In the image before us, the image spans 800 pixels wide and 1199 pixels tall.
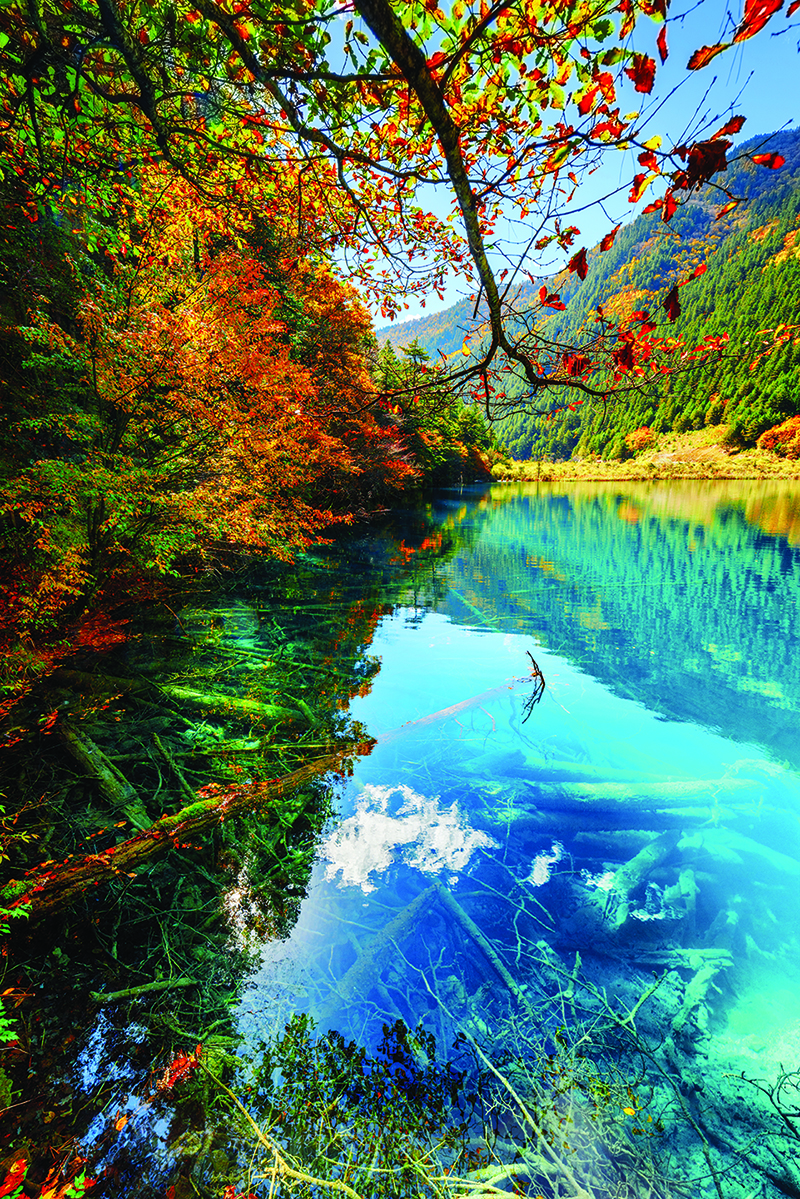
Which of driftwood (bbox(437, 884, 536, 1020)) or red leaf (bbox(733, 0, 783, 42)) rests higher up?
red leaf (bbox(733, 0, 783, 42))

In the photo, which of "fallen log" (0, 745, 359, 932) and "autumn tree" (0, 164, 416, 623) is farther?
"autumn tree" (0, 164, 416, 623)

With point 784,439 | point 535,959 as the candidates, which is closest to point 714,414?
point 784,439

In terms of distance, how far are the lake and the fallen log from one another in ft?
1.84

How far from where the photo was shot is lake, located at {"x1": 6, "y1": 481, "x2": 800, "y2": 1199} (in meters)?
2.02

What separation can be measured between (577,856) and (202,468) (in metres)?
6.26

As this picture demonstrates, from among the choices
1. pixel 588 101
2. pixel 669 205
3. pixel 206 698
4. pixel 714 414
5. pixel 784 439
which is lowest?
pixel 206 698

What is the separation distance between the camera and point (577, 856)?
364 cm

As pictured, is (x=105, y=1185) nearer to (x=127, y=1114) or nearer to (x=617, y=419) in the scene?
(x=127, y=1114)

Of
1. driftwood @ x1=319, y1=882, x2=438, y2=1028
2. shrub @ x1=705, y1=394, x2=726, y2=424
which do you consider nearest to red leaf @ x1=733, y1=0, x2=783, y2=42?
driftwood @ x1=319, y1=882, x2=438, y2=1028

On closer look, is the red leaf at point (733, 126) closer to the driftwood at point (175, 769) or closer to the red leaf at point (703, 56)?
the red leaf at point (703, 56)

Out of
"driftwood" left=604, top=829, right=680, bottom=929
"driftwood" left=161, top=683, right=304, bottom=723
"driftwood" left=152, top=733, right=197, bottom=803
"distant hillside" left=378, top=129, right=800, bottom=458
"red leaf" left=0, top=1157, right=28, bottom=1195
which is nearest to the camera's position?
"red leaf" left=0, top=1157, right=28, bottom=1195

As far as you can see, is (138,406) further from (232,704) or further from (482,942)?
(482,942)

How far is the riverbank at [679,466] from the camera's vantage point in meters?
50.2

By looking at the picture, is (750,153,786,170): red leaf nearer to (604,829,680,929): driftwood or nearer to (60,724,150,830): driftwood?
(604,829,680,929): driftwood
